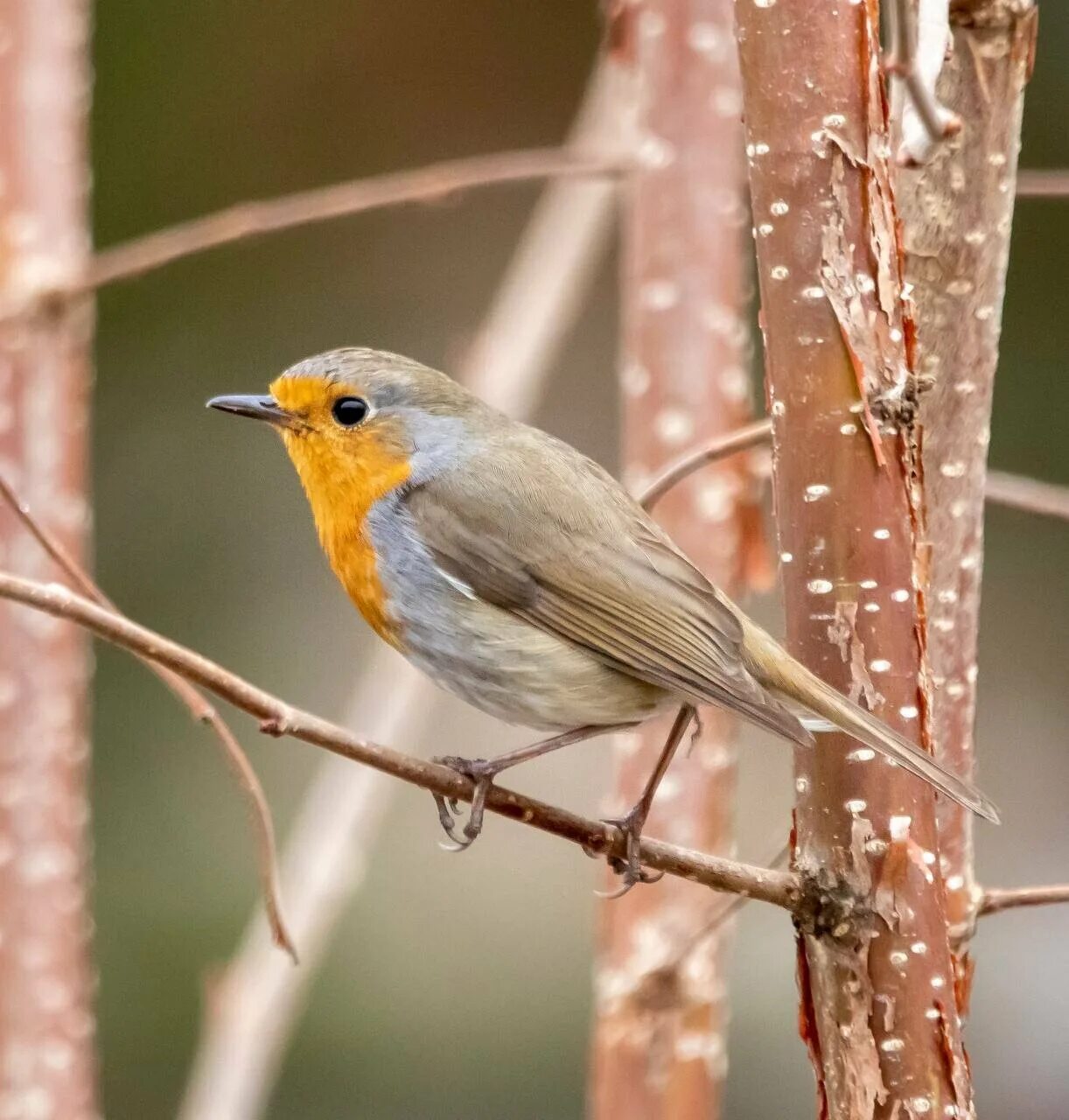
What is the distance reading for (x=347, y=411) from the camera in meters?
2.77

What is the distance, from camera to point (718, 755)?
3129mm

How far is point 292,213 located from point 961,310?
3.87ft

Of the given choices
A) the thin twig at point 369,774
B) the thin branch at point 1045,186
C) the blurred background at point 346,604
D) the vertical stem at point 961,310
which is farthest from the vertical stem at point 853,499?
the blurred background at point 346,604

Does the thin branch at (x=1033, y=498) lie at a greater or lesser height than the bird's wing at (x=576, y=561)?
greater

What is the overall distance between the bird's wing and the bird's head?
0.30 ft

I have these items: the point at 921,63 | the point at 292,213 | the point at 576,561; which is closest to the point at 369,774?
the point at 576,561

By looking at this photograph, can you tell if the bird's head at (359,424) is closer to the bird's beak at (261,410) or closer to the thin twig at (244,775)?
the bird's beak at (261,410)

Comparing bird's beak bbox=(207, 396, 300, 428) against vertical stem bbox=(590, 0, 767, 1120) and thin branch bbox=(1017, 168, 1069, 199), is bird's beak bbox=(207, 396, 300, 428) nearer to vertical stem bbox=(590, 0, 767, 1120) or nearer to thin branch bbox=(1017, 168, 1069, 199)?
vertical stem bbox=(590, 0, 767, 1120)

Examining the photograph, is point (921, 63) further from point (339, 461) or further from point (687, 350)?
point (687, 350)

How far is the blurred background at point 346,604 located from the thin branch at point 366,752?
12.1ft

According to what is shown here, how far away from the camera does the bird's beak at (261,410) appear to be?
266 cm

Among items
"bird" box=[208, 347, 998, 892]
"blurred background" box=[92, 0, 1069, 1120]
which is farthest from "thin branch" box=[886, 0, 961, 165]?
"blurred background" box=[92, 0, 1069, 1120]

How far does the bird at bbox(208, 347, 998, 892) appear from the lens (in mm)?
2428

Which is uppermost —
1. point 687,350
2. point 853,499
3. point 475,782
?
point 687,350
